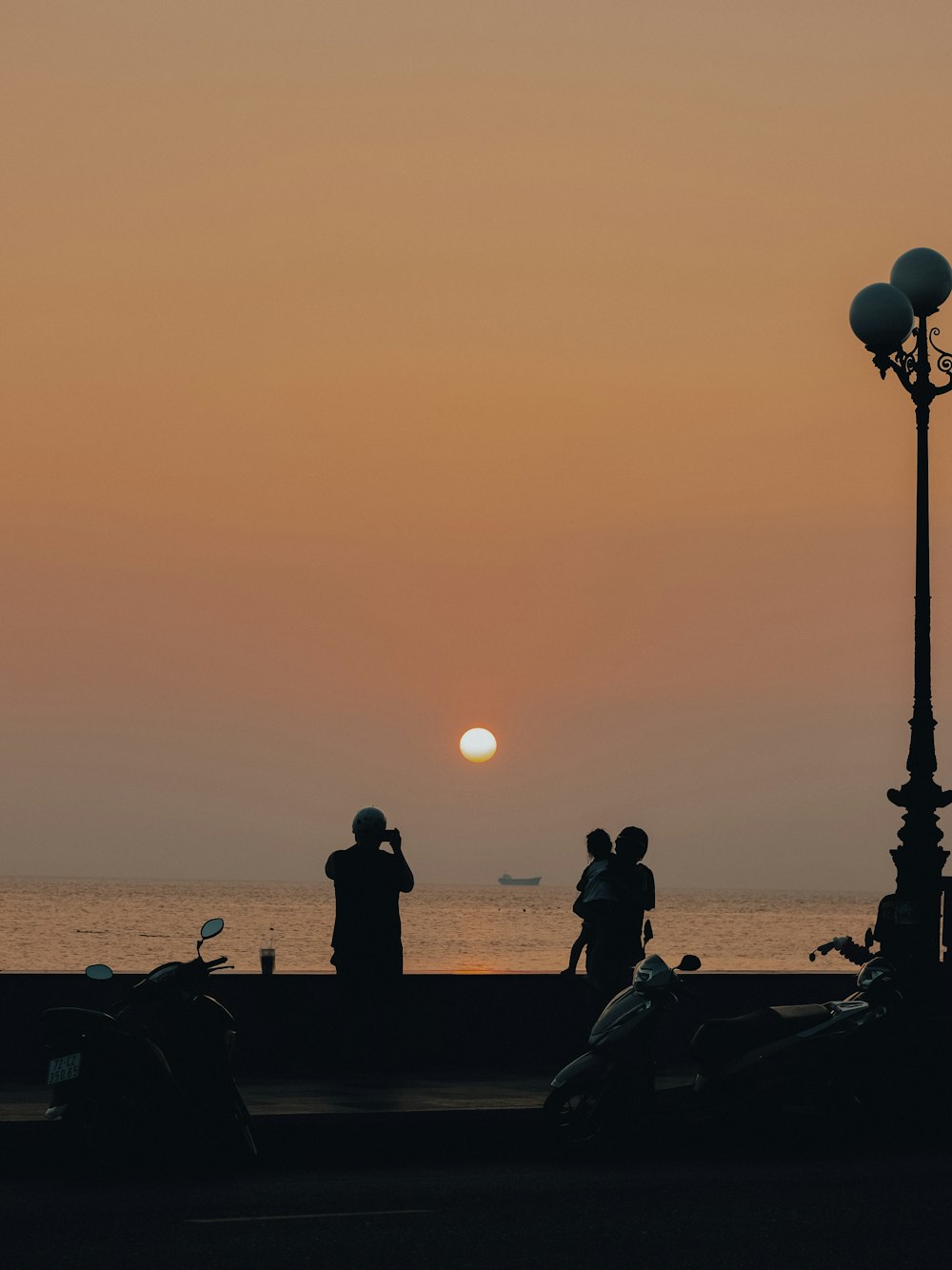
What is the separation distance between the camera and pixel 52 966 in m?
79.7

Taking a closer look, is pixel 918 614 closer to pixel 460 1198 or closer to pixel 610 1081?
pixel 610 1081

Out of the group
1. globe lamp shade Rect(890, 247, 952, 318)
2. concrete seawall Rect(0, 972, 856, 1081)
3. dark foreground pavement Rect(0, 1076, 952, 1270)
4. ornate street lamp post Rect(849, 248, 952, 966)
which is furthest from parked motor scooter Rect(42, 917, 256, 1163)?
globe lamp shade Rect(890, 247, 952, 318)

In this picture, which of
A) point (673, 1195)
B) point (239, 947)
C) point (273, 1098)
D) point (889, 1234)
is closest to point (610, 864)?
point (273, 1098)

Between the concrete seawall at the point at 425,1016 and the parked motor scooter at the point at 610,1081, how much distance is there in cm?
285

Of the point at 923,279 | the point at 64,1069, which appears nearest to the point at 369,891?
the point at 64,1069

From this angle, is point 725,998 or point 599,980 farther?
point 725,998

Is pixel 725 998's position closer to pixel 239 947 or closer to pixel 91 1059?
pixel 91 1059

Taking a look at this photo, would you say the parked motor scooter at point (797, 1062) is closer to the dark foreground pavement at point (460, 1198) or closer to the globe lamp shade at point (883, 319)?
the dark foreground pavement at point (460, 1198)

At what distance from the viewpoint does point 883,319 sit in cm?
1541

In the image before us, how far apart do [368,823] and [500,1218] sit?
449 centimetres

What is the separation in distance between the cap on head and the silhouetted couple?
147 centimetres

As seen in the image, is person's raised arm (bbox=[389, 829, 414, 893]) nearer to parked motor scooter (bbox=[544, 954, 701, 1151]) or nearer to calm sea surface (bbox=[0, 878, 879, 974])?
parked motor scooter (bbox=[544, 954, 701, 1151])

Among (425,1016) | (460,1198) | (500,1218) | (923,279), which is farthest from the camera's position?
(923,279)

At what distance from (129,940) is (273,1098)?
9586 cm
